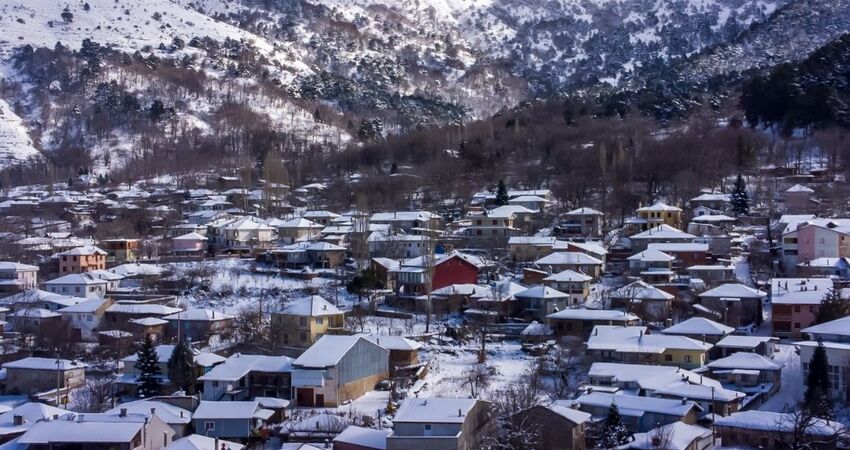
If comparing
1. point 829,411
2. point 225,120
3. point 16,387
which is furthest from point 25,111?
point 829,411

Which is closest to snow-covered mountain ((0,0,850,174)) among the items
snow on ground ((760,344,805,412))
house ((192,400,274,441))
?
snow on ground ((760,344,805,412))

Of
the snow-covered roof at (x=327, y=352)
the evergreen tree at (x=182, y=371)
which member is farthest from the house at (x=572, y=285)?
the evergreen tree at (x=182, y=371)

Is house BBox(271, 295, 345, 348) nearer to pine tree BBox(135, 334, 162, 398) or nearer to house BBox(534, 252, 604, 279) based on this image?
pine tree BBox(135, 334, 162, 398)

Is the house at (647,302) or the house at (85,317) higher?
the house at (647,302)

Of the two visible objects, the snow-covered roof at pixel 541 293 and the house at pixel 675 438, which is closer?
the house at pixel 675 438

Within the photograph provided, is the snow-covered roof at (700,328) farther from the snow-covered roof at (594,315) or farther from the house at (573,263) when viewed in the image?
the house at (573,263)

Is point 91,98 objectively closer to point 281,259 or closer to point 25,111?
point 25,111

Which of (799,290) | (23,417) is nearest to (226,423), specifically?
(23,417)

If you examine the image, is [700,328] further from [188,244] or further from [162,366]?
[188,244]
